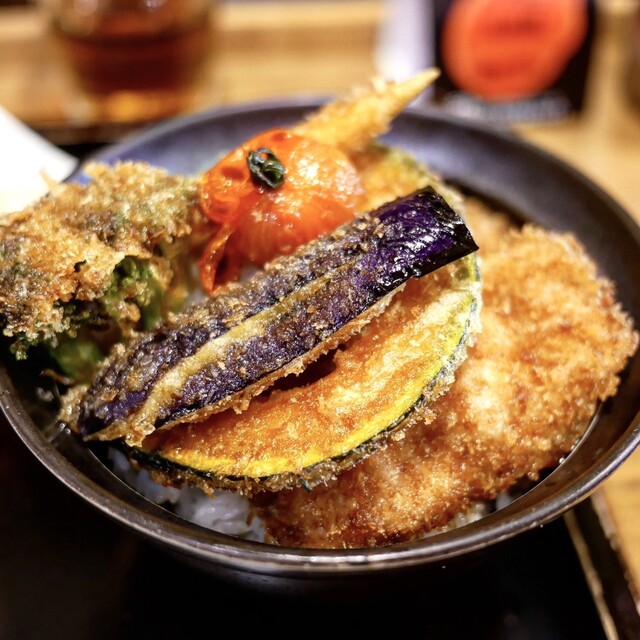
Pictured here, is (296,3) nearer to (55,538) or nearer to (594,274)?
(594,274)

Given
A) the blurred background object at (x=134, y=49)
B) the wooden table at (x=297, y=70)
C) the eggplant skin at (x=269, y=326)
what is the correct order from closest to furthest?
1. the eggplant skin at (x=269, y=326)
2. the blurred background object at (x=134, y=49)
3. the wooden table at (x=297, y=70)

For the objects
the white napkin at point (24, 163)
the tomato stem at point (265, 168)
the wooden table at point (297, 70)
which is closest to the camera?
the tomato stem at point (265, 168)

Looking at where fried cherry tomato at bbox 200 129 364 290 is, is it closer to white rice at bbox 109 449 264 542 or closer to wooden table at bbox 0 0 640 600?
white rice at bbox 109 449 264 542

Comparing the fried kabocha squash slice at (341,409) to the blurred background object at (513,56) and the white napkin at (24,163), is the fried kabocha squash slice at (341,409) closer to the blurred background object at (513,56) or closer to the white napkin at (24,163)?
the white napkin at (24,163)

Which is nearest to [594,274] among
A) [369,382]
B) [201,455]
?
[369,382]

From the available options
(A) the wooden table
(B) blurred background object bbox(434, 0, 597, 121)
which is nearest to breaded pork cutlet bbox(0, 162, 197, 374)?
(A) the wooden table

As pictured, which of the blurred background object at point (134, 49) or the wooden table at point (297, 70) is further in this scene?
A: the wooden table at point (297, 70)

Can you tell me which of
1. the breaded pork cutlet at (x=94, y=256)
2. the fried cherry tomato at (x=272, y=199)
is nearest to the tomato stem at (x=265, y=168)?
the fried cherry tomato at (x=272, y=199)

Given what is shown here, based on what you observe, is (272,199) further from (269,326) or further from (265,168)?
(269,326)
